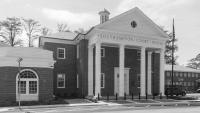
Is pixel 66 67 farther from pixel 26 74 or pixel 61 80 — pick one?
pixel 26 74

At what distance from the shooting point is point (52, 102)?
18828 mm

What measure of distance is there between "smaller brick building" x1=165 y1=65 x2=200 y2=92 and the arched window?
114 feet

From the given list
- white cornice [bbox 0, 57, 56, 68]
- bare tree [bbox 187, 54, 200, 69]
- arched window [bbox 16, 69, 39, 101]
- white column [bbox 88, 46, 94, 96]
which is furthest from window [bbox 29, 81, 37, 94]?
bare tree [bbox 187, 54, 200, 69]

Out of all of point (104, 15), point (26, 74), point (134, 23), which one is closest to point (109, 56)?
point (134, 23)

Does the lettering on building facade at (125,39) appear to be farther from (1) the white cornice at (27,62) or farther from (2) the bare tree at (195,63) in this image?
(2) the bare tree at (195,63)

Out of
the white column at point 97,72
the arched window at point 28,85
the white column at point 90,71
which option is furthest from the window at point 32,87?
the white column at point 90,71

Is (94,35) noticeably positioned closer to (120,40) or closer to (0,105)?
(120,40)

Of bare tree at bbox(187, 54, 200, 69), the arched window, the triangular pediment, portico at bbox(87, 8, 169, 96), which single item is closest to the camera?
the arched window

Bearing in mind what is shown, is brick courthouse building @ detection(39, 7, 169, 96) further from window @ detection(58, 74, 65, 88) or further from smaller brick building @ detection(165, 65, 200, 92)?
smaller brick building @ detection(165, 65, 200, 92)

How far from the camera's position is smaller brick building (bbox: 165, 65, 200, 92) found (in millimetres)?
48156

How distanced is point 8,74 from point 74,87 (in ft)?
34.0

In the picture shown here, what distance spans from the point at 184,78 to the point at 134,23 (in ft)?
103

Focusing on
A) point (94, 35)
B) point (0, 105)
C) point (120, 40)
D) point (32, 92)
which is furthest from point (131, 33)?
point (0, 105)

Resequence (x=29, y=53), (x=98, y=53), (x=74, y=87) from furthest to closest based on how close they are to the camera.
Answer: (x=74, y=87), (x=98, y=53), (x=29, y=53)
